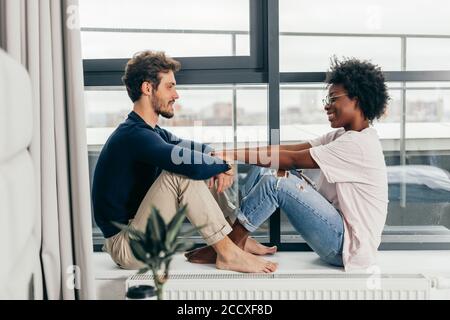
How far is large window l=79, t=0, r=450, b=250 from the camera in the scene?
87.3 inches

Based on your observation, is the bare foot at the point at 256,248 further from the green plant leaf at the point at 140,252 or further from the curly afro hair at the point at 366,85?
the green plant leaf at the point at 140,252

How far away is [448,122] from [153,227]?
54.6 inches

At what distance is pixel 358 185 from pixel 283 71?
55 cm

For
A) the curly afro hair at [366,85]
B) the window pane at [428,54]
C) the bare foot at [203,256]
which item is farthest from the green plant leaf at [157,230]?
the window pane at [428,54]

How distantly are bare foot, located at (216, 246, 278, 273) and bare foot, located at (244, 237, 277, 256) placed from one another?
0.51 ft

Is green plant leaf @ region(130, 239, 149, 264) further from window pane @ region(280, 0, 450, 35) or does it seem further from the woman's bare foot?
window pane @ region(280, 0, 450, 35)

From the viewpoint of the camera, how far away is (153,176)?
7.04 ft

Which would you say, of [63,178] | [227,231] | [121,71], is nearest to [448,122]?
[227,231]

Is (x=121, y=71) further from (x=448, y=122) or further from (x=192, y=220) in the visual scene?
(x=448, y=122)

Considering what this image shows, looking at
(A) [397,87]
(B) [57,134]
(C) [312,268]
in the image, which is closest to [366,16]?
(A) [397,87]

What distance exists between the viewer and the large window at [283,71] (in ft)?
7.27

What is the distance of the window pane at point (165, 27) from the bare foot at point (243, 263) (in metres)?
0.79

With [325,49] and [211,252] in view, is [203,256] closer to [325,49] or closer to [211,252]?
[211,252]

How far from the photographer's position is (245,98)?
2.28 metres
